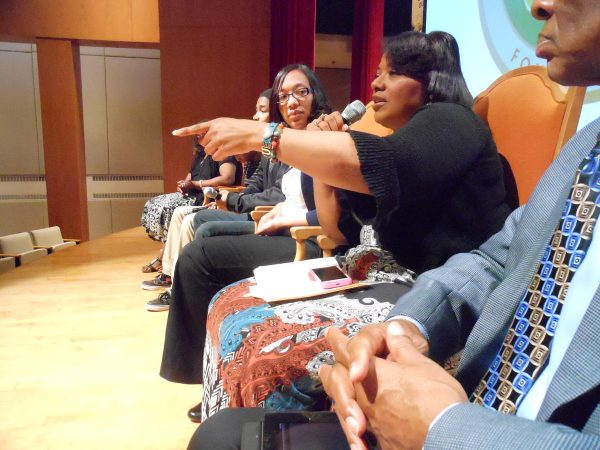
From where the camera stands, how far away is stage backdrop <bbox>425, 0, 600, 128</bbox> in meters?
1.54

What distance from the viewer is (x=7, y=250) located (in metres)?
4.30

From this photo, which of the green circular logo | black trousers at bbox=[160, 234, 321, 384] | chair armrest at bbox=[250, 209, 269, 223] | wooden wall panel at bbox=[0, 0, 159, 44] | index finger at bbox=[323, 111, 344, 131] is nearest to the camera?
index finger at bbox=[323, 111, 344, 131]

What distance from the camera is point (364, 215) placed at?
1233 millimetres

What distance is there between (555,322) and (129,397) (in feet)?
5.81

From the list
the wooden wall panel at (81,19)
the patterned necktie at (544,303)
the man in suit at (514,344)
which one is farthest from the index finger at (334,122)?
the wooden wall panel at (81,19)

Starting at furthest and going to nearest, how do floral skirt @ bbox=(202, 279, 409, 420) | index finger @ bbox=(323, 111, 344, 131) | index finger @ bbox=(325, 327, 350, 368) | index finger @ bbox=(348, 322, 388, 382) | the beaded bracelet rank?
index finger @ bbox=(323, 111, 344, 131), the beaded bracelet, floral skirt @ bbox=(202, 279, 409, 420), index finger @ bbox=(325, 327, 350, 368), index finger @ bbox=(348, 322, 388, 382)

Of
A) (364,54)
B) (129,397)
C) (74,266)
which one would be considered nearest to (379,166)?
(129,397)

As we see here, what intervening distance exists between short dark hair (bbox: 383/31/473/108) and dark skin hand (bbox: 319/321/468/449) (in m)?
0.84

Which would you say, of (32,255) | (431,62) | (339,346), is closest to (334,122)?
(431,62)

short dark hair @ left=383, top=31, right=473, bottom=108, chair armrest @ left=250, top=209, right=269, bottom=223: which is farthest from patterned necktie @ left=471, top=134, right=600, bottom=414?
chair armrest @ left=250, top=209, right=269, bottom=223

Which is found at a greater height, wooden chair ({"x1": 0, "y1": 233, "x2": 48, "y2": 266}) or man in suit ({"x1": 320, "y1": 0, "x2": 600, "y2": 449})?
man in suit ({"x1": 320, "y1": 0, "x2": 600, "y2": 449})

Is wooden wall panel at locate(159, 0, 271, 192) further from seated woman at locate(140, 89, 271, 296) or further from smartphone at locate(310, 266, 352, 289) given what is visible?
smartphone at locate(310, 266, 352, 289)

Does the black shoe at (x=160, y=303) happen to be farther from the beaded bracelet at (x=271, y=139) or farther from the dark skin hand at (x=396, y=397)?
the dark skin hand at (x=396, y=397)

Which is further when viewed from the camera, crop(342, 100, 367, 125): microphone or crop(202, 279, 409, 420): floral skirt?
crop(342, 100, 367, 125): microphone
